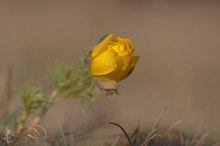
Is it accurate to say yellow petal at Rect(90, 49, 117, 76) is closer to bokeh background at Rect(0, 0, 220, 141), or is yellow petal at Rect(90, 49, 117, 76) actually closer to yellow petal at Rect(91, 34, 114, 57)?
yellow petal at Rect(91, 34, 114, 57)

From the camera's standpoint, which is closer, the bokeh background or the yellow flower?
the yellow flower

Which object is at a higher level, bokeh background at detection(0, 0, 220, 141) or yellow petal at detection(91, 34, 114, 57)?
yellow petal at detection(91, 34, 114, 57)

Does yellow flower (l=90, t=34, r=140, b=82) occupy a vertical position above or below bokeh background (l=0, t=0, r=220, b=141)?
above

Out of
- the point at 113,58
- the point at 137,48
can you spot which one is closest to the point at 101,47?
the point at 113,58

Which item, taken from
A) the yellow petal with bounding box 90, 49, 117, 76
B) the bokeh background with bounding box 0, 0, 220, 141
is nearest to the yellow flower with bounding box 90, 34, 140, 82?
the yellow petal with bounding box 90, 49, 117, 76

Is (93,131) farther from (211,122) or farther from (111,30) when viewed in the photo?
(111,30)

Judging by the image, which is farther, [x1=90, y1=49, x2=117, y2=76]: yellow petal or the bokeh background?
the bokeh background
